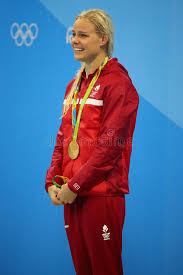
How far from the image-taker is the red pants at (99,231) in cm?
181

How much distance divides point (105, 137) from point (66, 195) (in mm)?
328

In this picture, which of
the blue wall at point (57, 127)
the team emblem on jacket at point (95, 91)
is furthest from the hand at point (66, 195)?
the blue wall at point (57, 127)

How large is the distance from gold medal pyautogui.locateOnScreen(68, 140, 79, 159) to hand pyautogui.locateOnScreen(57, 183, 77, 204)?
17 centimetres

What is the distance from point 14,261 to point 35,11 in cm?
202

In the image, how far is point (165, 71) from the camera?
7.95 ft

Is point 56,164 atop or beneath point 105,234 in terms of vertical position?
atop

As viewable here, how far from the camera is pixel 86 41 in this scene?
1864mm

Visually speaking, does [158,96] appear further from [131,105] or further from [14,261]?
[14,261]

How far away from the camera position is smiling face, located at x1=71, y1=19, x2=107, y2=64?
1.86 metres

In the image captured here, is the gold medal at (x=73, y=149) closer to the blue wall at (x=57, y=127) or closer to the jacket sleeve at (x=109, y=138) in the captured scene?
the jacket sleeve at (x=109, y=138)

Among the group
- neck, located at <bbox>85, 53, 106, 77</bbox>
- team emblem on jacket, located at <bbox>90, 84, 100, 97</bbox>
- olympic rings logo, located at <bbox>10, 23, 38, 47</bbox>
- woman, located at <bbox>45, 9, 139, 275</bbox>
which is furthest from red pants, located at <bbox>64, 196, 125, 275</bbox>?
olympic rings logo, located at <bbox>10, 23, 38, 47</bbox>

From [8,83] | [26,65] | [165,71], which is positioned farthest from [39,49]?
[165,71]

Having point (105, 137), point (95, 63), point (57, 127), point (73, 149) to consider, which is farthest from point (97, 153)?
point (57, 127)

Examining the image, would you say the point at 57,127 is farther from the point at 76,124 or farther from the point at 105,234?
the point at 105,234
